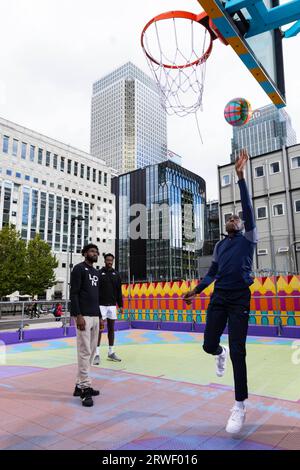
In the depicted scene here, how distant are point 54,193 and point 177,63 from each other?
6970cm

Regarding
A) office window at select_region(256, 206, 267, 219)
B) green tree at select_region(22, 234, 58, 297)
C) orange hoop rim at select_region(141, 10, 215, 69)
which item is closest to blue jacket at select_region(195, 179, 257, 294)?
orange hoop rim at select_region(141, 10, 215, 69)

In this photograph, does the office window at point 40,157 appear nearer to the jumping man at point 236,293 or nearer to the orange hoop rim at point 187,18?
the orange hoop rim at point 187,18

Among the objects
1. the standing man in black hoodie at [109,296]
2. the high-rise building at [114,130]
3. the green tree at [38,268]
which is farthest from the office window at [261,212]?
the high-rise building at [114,130]

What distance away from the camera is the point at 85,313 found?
4695mm

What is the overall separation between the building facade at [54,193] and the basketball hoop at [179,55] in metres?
59.6

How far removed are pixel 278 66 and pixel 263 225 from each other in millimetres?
22900

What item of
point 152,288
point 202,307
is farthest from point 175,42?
Answer: point 152,288

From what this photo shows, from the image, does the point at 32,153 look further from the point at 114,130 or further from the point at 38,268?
the point at 114,130

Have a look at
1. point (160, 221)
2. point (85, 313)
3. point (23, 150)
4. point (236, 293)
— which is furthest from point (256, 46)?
point (160, 221)

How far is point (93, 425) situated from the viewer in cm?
343

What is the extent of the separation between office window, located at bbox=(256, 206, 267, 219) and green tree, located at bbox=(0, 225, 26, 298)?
23.9 metres

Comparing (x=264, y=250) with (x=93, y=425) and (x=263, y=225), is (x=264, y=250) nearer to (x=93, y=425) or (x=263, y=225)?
(x=263, y=225)

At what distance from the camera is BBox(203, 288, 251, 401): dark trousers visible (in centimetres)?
331

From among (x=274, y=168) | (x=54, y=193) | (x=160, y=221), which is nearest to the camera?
(x=274, y=168)
